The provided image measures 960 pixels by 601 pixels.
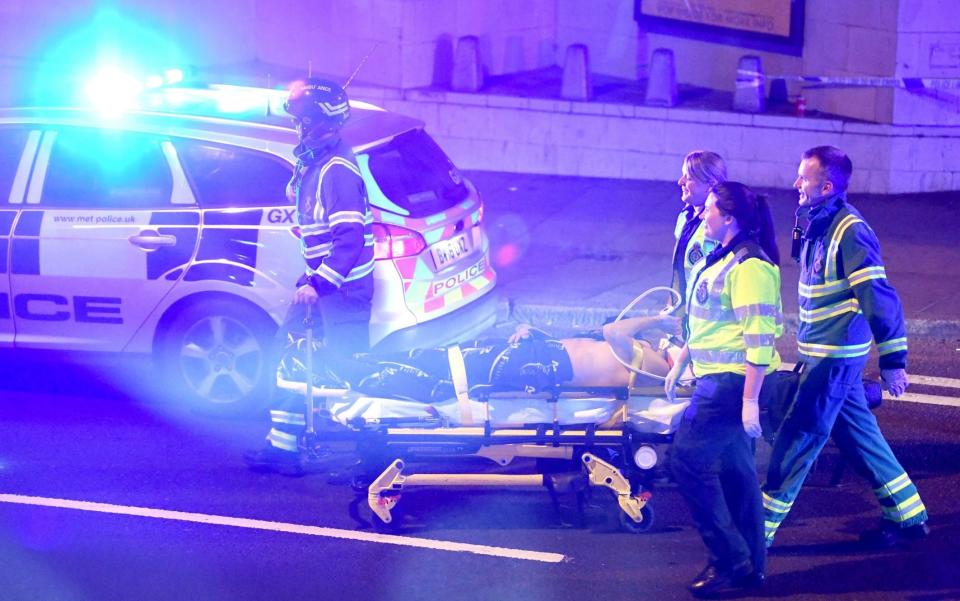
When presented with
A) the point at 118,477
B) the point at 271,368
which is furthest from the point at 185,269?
the point at 118,477

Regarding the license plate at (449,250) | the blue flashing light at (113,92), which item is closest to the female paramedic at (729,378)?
the license plate at (449,250)

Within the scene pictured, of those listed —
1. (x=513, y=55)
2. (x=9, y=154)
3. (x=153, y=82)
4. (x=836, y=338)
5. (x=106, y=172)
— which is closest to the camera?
(x=836, y=338)

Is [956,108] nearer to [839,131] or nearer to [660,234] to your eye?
[839,131]

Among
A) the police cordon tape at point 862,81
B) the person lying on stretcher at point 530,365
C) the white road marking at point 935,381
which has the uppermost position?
the police cordon tape at point 862,81

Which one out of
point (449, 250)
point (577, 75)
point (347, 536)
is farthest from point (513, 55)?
point (347, 536)

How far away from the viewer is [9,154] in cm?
818

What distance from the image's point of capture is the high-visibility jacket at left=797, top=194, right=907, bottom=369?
5801 mm

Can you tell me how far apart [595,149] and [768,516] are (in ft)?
26.3

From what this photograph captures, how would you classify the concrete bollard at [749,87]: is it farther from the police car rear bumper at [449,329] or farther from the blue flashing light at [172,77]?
the blue flashing light at [172,77]

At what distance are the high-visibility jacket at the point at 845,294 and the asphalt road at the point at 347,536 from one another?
0.93 metres

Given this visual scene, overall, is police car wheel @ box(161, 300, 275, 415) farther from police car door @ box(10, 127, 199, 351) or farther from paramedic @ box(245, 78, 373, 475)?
paramedic @ box(245, 78, 373, 475)

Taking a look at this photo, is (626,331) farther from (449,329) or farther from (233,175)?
(233,175)

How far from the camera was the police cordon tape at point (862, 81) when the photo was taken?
496 inches

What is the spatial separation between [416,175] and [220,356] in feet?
4.86
